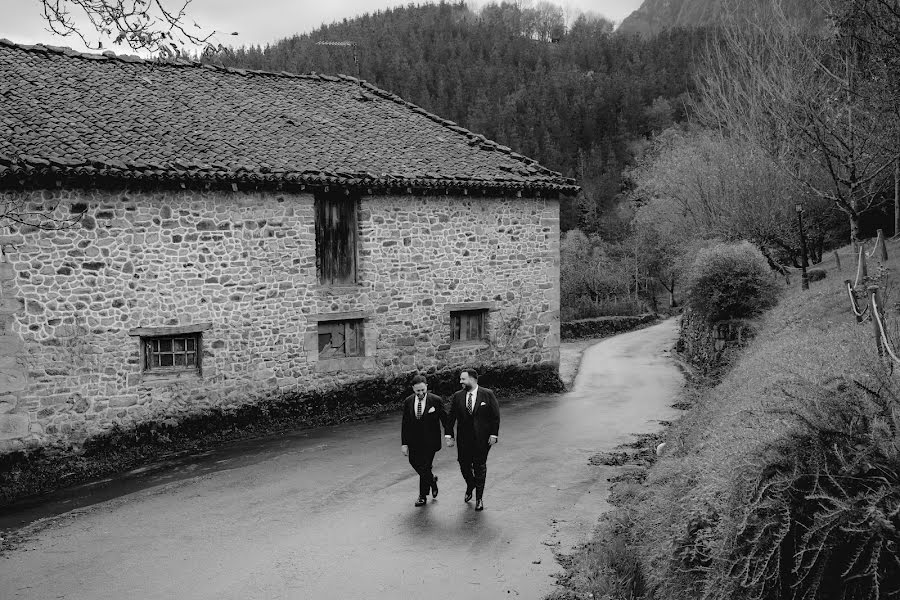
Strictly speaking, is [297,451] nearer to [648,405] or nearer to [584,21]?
[648,405]

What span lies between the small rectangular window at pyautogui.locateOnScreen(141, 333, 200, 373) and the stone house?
3 centimetres

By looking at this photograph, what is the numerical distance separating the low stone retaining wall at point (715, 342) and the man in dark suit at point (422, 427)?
371 inches

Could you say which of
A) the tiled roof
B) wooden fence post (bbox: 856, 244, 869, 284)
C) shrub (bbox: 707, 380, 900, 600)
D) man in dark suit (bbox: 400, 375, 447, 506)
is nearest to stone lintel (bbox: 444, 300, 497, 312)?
the tiled roof

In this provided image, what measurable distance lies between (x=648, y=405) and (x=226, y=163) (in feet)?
33.5

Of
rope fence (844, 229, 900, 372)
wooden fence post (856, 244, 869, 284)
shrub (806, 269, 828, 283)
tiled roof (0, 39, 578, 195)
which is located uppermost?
tiled roof (0, 39, 578, 195)

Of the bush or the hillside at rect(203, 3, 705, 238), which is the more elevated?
the hillside at rect(203, 3, 705, 238)

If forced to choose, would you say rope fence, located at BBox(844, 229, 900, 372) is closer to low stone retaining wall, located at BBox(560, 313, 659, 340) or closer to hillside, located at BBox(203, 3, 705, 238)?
low stone retaining wall, located at BBox(560, 313, 659, 340)

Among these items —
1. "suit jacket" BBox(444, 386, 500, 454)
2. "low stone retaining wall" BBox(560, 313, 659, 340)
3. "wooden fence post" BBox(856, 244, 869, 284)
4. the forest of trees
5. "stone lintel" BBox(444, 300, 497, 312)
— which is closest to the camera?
"suit jacket" BBox(444, 386, 500, 454)

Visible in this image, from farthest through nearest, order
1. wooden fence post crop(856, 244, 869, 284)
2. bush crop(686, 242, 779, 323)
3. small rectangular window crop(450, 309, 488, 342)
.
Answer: bush crop(686, 242, 779, 323) → small rectangular window crop(450, 309, 488, 342) → wooden fence post crop(856, 244, 869, 284)

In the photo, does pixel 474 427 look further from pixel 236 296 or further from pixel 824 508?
pixel 236 296

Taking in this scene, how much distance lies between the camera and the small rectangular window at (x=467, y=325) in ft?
55.7

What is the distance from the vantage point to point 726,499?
554 cm

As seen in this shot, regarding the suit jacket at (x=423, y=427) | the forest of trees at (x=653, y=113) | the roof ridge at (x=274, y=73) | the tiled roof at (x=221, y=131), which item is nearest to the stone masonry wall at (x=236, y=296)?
the tiled roof at (x=221, y=131)

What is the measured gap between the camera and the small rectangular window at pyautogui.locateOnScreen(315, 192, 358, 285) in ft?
49.2
